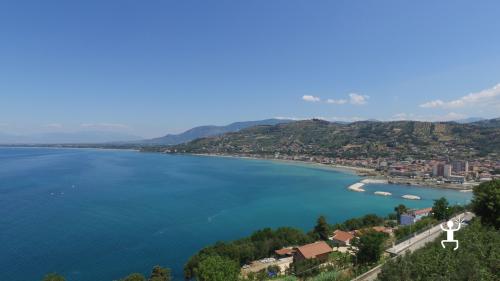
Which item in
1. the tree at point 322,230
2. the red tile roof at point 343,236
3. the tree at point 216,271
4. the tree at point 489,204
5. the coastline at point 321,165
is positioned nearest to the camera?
the tree at point 216,271

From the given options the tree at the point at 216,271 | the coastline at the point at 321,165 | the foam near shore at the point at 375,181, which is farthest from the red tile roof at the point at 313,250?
the coastline at the point at 321,165

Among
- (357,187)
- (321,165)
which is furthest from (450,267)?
(321,165)

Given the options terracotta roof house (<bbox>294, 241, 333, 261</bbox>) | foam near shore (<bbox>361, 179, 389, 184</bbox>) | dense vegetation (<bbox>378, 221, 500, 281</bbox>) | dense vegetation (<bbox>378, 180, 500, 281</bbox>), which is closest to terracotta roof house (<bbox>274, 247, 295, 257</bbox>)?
terracotta roof house (<bbox>294, 241, 333, 261</bbox>)

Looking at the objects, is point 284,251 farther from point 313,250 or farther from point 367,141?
point 367,141

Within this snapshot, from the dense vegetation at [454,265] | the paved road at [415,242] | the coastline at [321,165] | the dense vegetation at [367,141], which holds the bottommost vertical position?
the coastline at [321,165]

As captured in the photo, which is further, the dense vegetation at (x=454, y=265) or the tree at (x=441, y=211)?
the tree at (x=441, y=211)

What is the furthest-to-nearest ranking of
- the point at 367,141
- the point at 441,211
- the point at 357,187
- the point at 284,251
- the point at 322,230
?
the point at 367,141 → the point at 357,187 → the point at 322,230 → the point at 441,211 → the point at 284,251

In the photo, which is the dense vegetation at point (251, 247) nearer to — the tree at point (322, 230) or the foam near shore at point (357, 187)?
the tree at point (322, 230)

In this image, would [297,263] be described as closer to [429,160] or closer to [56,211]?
[56,211]
